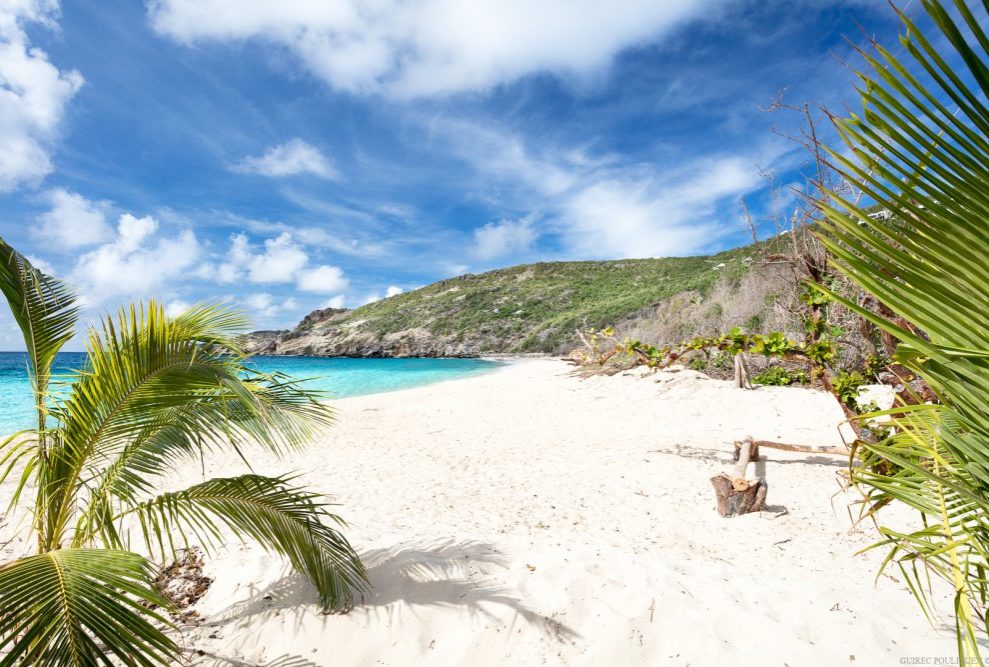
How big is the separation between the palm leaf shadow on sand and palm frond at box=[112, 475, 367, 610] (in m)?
0.20

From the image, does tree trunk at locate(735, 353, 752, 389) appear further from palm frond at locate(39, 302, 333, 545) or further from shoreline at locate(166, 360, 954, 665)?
palm frond at locate(39, 302, 333, 545)

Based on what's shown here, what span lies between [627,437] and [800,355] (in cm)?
356

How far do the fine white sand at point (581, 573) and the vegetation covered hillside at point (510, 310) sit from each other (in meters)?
33.5

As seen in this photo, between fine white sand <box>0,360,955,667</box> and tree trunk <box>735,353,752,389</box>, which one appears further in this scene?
tree trunk <box>735,353,752,389</box>

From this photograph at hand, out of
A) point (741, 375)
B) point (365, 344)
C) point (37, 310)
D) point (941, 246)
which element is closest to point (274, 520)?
point (37, 310)

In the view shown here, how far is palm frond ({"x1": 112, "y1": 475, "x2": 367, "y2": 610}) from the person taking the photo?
286 cm

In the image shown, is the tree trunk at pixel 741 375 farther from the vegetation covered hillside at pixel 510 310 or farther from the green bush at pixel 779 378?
the vegetation covered hillside at pixel 510 310

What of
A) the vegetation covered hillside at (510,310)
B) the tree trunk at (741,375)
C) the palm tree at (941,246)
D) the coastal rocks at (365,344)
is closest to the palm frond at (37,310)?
the palm tree at (941,246)

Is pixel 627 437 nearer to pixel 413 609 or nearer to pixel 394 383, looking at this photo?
pixel 413 609

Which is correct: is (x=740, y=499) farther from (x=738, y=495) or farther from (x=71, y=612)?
(x=71, y=612)

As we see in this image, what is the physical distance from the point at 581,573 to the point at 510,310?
177ft

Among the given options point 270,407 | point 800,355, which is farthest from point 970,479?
point 800,355

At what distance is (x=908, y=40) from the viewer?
3.80 ft

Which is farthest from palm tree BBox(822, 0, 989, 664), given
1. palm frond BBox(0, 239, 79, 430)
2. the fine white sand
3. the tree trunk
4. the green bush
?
the green bush
